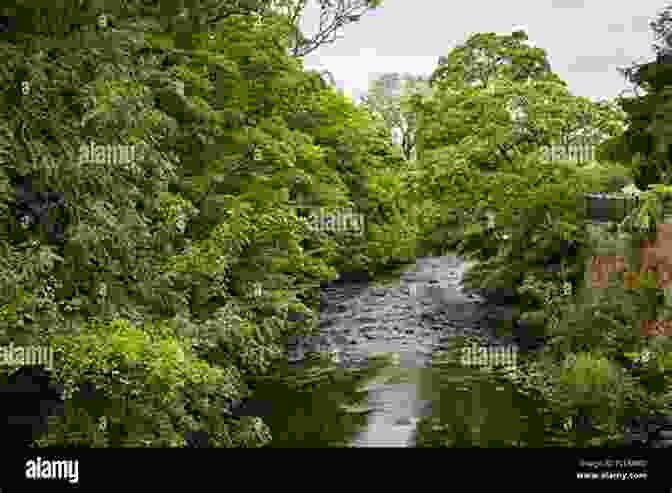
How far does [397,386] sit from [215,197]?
212 inches

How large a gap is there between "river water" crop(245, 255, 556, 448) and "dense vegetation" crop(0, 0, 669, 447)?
79cm

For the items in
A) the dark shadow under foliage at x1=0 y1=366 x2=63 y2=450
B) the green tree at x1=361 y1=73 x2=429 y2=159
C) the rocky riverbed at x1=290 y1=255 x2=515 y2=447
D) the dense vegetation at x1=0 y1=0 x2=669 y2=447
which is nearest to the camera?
the dark shadow under foliage at x1=0 y1=366 x2=63 y2=450

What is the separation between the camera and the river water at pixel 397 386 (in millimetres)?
12977

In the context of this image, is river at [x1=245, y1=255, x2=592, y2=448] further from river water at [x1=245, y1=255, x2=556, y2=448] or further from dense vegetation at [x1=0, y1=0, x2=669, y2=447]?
dense vegetation at [x1=0, y1=0, x2=669, y2=447]

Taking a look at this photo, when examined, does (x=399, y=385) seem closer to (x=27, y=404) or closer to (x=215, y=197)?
(x=215, y=197)

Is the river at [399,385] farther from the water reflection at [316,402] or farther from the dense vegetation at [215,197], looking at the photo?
the dense vegetation at [215,197]

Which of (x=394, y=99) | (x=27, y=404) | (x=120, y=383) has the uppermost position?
(x=394, y=99)

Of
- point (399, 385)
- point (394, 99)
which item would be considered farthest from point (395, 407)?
point (394, 99)

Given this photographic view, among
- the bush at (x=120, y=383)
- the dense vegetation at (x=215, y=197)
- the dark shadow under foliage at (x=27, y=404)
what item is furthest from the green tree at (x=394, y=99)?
the dark shadow under foliage at (x=27, y=404)

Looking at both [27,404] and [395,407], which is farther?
[395,407]

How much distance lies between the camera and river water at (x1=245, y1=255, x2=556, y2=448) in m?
13.0

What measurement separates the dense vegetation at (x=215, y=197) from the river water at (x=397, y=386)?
0.79 m

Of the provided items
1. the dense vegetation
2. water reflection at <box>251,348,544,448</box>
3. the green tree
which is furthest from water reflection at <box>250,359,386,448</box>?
the green tree

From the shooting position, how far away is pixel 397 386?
15.8m
